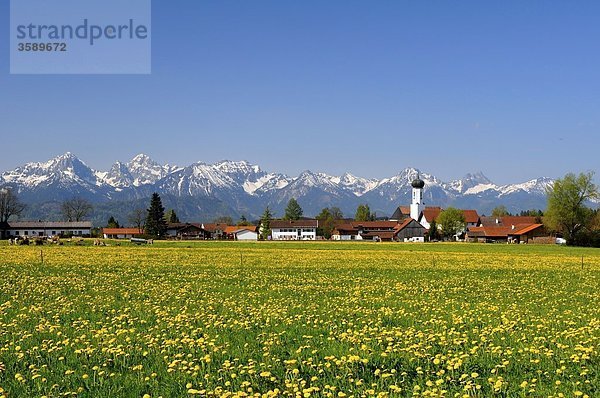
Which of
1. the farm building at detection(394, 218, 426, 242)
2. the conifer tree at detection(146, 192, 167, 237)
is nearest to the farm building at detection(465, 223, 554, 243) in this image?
the farm building at detection(394, 218, 426, 242)

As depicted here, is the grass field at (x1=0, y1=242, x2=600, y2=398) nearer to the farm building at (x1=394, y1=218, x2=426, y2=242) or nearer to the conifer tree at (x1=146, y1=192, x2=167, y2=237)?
the conifer tree at (x1=146, y1=192, x2=167, y2=237)

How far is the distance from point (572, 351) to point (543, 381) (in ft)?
8.38

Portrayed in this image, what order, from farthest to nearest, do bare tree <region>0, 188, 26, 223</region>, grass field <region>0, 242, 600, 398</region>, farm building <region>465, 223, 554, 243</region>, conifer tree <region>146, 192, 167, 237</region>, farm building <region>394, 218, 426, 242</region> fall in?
farm building <region>394, 218, 426, 242</region> → bare tree <region>0, 188, 26, 223</region> → conifer tree <region>146, 192, 167, 237</region> → farm building <region>465, 223, 554, 243</region> → grass field <region>0, 242, 600, 398</region>

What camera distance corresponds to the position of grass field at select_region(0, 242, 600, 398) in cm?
1001

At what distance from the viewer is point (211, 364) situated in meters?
11.5

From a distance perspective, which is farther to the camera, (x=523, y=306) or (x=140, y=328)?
(x=523, y=306)

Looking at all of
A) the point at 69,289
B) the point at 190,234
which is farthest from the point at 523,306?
the point at 190,234

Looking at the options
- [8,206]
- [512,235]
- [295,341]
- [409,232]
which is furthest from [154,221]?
[295,341]

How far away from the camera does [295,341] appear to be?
1372 centimetres

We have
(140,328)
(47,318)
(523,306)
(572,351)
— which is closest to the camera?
(572,351)

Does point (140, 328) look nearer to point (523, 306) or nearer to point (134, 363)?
point (134, 363)

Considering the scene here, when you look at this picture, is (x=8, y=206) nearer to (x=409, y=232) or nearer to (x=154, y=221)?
(x=154, y=221)

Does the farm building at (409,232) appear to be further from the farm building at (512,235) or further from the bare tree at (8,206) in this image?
the bare tree at (8,206)

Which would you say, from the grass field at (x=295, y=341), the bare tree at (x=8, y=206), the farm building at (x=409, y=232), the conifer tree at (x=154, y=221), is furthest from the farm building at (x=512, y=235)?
the bare tree at (x=8, y=206)
